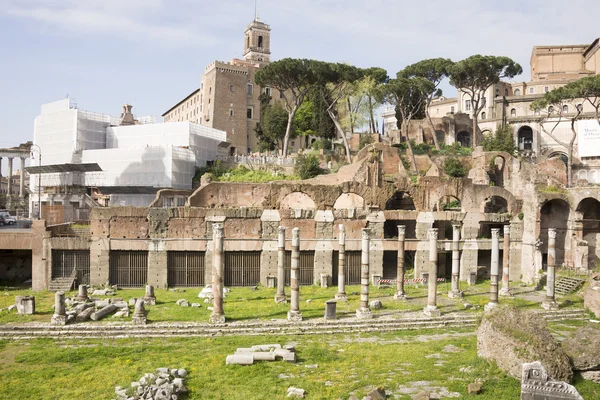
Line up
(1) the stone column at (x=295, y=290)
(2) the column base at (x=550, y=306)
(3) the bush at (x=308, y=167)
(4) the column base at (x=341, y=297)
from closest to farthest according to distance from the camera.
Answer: (1) the stone column at (x=295, y=290) < (2) the column base at (x=550, y=306) < (4) the column base at (x=341, y=297) < (3) the bush at (x=308, y=167)

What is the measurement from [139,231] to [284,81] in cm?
2719

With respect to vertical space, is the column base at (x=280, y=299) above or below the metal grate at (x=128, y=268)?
below

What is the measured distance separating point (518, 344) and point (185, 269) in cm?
1718

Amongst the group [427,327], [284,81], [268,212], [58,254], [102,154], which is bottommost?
[427,327]

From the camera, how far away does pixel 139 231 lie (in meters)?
26.4

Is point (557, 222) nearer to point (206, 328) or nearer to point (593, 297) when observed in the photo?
point (593, 297)

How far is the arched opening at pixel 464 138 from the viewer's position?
190 ft

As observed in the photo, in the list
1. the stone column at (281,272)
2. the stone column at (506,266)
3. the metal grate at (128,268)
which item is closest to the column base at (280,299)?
the stone column at (281,272)

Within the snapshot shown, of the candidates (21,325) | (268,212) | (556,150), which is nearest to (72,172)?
(268,212)

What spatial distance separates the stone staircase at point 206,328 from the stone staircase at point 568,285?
8.70m

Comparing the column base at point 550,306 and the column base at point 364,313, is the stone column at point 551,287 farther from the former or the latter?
the column base at point 364,313

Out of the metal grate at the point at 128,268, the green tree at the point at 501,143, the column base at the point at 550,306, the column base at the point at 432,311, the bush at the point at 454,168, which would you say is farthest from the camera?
the green tree at the point at 501,143

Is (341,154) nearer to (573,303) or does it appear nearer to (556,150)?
(556,150)

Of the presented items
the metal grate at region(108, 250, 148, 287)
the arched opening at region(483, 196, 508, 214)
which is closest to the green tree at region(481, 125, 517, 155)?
the arched opening at region(483, 196, 508, 214)
